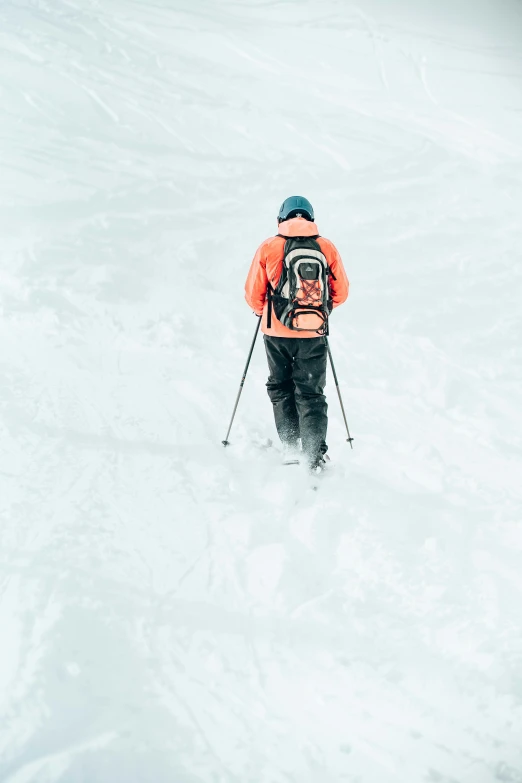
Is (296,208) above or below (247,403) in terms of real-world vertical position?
above

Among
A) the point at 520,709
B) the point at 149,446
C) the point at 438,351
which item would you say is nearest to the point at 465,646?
the point at 520,709

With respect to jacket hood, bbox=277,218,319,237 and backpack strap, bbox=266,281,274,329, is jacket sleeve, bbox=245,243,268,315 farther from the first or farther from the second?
jacket hood, bbox=277,218,319,237

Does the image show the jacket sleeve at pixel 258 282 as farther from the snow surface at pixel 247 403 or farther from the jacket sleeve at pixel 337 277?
the snow surface at pixel 247 403

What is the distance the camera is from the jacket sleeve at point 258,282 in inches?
177

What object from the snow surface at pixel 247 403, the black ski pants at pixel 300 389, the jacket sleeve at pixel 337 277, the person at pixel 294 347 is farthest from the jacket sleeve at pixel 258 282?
the snow surface at pixel 247 403

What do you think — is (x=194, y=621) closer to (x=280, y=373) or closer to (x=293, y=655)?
(x=293, y=655)

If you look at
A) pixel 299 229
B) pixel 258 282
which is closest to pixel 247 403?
pixel 258 282

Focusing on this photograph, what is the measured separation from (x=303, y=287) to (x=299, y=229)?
1.44 feet

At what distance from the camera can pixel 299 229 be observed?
14.4 ft

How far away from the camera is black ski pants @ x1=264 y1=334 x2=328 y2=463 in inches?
187

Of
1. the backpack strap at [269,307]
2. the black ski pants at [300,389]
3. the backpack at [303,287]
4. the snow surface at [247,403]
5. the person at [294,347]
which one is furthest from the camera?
the black ski pants at [300,389]

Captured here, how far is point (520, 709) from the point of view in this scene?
2930mm

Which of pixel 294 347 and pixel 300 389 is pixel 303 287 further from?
pixel 300 389

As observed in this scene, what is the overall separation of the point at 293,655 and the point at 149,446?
2443 mm
